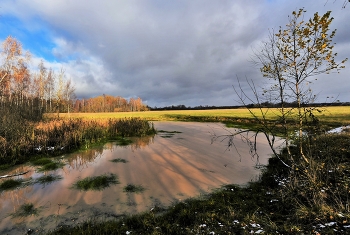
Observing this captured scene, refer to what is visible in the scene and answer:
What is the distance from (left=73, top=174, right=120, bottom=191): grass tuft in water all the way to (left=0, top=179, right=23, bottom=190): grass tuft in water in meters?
2.30

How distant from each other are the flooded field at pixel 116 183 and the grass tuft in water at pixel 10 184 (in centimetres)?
20

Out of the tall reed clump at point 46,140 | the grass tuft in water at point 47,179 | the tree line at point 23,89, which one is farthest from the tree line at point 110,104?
the grass tuft in water at point 47,179

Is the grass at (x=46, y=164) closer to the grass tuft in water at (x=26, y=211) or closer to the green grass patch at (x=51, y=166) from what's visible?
the green grass patch at (x=51, y=166)

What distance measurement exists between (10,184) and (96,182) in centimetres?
330

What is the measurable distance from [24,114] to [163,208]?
1961 cm

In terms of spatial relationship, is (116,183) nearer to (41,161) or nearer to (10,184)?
(10,184)

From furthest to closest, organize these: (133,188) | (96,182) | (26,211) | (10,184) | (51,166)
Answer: (51,166) → (96,182) → (10,184) → (133,188) → (26,211)

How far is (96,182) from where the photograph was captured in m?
8.27

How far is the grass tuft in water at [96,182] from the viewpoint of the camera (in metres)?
7.82

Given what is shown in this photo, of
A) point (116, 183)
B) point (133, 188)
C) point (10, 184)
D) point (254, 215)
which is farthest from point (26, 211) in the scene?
point (254, 215)

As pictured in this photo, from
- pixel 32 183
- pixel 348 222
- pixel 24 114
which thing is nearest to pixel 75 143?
pixel 32 183

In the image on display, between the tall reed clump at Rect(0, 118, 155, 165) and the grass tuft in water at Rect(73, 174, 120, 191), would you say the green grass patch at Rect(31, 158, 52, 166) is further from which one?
the grass tuft in water at Rect(73, 174, 120, 191)

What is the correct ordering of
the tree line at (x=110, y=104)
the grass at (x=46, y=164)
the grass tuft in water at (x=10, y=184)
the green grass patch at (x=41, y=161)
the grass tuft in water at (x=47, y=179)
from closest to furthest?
the grass tuft in water at (x=10, y=184) < the grass tuft in water at (x=47, y=179) < the grass at (x=46, y=164) < the green grass patch at (x=41, y=161) < the tree line at (x=110, y=104)

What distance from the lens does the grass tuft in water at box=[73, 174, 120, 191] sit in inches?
308
